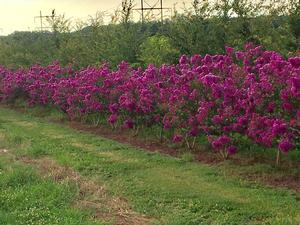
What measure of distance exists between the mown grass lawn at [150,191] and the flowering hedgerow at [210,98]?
0.77m

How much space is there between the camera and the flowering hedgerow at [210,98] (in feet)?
26.6

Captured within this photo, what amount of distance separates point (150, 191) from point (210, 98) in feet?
8.77

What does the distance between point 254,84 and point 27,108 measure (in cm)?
1219

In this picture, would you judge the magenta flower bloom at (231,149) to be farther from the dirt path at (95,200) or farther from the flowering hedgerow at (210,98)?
the dirt path at (95,200)

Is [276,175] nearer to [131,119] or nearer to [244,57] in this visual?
[244,57]

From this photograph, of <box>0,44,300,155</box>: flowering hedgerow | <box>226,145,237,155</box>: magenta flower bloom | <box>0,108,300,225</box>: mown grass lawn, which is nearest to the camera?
<box>0,108,300,225</box>: mown grass lawn

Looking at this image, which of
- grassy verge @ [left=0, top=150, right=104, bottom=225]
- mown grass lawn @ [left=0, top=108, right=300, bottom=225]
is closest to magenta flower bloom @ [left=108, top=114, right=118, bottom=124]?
mown grass lawn @ [left=0, top=108, right=300, bottom=225]

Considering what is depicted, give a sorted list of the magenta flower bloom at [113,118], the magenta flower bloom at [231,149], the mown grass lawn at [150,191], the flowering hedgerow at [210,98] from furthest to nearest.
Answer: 1. the magenta flower bloom at [113,118]
2. the magenta flower bloom at [231,149]
3. the flowering hedgerow at [210,98]
4. the mown grass lawn at [150,191]

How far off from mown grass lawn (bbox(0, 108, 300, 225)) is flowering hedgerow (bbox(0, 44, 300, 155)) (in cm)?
77

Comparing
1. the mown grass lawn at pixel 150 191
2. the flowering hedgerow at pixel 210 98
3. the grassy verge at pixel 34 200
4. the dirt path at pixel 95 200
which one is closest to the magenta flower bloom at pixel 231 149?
the flowering hedgerow at pixel 210 98

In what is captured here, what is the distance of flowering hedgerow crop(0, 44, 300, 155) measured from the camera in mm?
8102

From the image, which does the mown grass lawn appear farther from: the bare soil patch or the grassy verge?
the bare soil patch

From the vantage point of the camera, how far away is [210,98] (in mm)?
9758

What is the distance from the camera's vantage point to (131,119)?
12.5 meters
